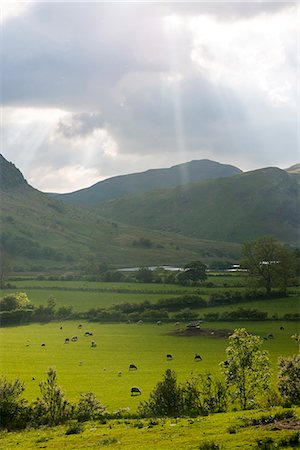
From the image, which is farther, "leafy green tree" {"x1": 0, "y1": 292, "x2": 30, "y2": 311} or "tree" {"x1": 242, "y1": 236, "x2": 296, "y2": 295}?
"tree" {"x1": 242, "y1": 236, "x2": 296, "y2": 295}

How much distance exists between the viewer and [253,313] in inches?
4498

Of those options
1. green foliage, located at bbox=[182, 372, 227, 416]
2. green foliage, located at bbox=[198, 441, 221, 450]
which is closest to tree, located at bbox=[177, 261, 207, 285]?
green foliage, located at bbox=[182, 372, 227, 416]

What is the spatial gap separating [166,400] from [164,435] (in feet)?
50.3

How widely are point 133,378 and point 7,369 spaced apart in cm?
2155

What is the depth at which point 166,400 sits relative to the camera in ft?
157

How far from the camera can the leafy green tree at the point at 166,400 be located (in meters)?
47.3

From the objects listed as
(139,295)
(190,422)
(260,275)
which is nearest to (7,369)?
(190,422)

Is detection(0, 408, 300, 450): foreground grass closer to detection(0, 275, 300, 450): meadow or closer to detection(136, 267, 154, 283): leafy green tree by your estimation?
detection(0, 275, 300, 450): meadow

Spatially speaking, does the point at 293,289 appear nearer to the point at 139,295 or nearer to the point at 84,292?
the point at 139,295

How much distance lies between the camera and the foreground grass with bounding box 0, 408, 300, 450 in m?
28.2

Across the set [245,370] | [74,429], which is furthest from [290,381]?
[74,429]

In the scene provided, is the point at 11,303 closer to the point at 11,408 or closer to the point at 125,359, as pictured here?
the point at 125,359

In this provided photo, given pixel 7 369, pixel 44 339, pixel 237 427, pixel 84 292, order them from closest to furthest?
pixel 237 427 < pixel 7 369 < pixel 44 339 < pixel 84 292

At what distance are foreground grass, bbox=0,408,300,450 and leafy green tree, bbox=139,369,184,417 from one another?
491cm
